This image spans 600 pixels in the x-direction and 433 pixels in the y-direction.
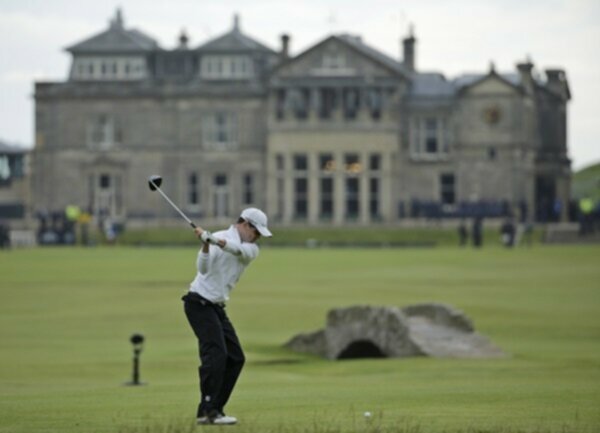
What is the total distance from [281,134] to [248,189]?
4470 mm

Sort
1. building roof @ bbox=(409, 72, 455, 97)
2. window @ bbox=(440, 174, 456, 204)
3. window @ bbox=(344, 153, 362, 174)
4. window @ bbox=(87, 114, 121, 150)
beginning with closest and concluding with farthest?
window @ bbox=(344, 153, 362, 174) → window @ bbox=(440, 174, 456, 204) → building roof @ bbox=(409, 72, 455, 97) → window @ bbox=(87, 114, 121, 150)

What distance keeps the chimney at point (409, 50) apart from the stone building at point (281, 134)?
2.22 meters

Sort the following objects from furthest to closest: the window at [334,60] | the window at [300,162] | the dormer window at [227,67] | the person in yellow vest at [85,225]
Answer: the dormer window at [227,67] → the window at [334,60] → the window at [300,162] → the person in yellow vest at [85,225]

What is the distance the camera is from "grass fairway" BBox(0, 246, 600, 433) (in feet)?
77.2

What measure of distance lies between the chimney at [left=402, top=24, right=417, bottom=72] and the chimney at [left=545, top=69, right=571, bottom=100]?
347 inches

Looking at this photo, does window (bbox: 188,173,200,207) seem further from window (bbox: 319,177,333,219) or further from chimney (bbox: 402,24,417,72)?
chimney (bbox: 402,24,417,72)

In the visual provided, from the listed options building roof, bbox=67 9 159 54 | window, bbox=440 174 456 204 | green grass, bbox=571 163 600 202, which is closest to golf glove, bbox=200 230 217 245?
window, bbox=440 174 456 204

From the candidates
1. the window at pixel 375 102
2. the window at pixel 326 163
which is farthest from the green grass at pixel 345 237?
the window at pixel 375 102

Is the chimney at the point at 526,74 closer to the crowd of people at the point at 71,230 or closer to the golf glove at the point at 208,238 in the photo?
the crowd of people at the point at 71,230

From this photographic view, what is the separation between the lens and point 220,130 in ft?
444

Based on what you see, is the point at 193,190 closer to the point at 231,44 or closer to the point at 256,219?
the point at 231,44

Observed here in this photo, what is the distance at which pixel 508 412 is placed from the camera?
23.9 meters

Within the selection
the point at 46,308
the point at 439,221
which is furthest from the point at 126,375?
the point at 439,221

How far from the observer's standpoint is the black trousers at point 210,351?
22.4 meters
